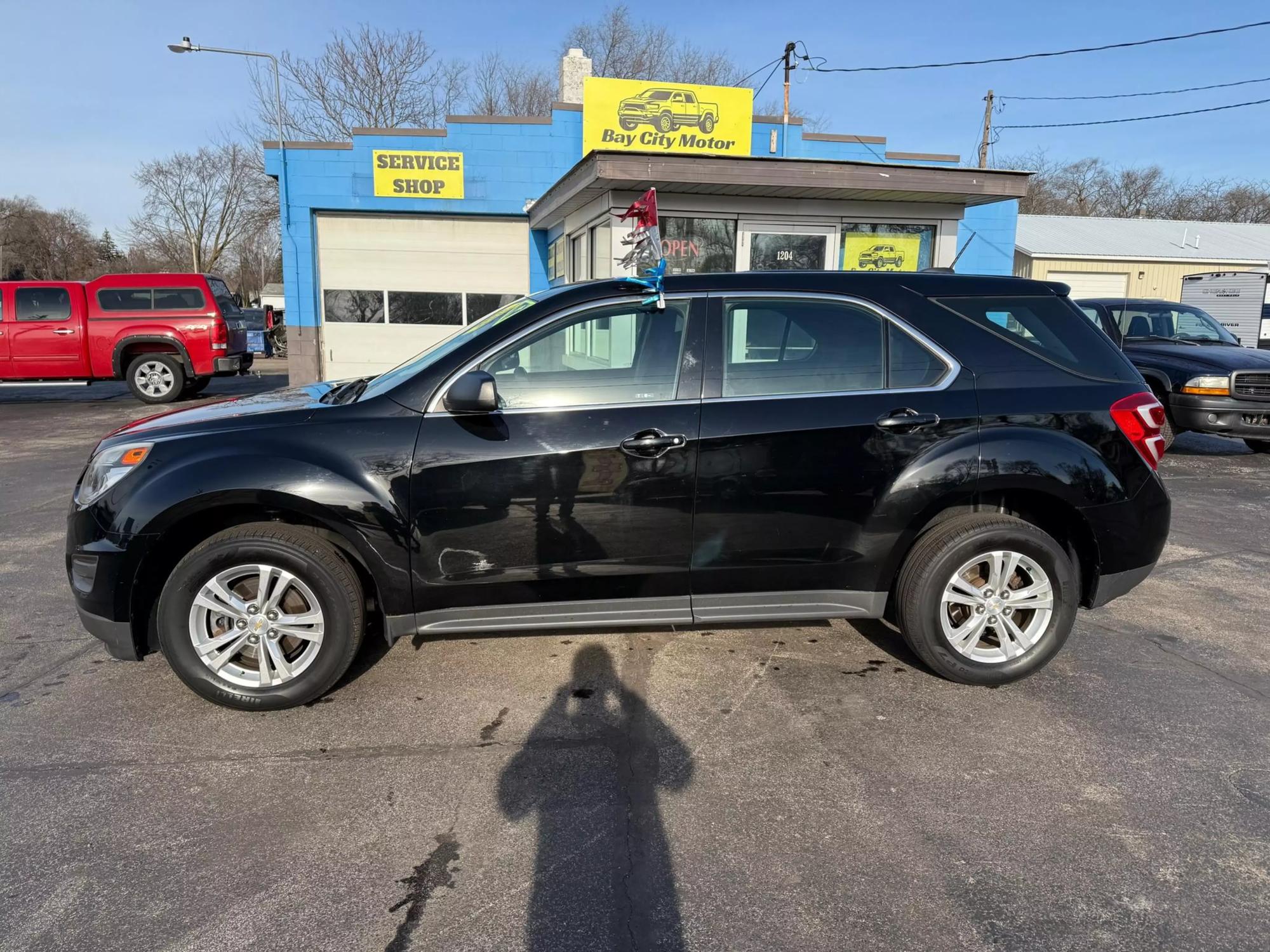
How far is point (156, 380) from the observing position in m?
14.2

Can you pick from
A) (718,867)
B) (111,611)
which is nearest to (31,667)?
(111,611)

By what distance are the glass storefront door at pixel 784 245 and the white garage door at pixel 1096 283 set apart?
65.4 ft

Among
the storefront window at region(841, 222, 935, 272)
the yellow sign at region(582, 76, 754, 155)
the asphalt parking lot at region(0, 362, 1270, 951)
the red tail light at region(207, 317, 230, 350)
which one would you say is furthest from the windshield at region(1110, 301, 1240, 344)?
the red tail light at region(207, 317, 230, 350)

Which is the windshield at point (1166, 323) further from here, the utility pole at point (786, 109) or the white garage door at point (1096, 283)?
the white garage door at point (1096, 283)

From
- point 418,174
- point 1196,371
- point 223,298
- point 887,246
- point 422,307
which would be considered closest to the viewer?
point 1196,371

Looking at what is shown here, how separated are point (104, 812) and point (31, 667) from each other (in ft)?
5.14

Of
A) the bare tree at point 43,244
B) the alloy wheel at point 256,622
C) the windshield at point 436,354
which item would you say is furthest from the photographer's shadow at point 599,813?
the bare tree at point 43,244

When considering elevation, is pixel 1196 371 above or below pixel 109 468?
above

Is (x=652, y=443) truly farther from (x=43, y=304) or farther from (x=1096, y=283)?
(x=1096, y=283)

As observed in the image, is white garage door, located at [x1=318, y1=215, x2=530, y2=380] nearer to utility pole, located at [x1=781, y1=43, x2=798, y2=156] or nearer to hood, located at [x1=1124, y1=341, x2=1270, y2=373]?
utility pole, located at [x1=781, y1=43, x2=798, y2=156]

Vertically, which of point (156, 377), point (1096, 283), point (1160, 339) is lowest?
point (156, 377)

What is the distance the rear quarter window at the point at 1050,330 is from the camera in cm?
376

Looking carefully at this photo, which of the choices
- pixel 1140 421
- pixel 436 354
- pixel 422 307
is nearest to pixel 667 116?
pixel 422 307

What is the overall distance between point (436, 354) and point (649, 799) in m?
2.14
